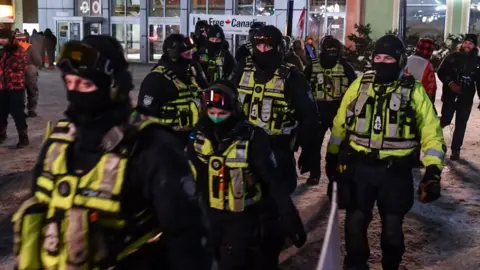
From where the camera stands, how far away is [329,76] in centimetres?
816

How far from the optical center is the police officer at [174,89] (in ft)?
18.9

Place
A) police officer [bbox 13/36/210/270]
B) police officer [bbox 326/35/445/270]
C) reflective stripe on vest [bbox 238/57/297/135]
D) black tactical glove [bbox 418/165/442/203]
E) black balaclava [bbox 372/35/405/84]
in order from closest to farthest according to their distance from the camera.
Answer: police officer [bbox 13/36/210/270]
black tactical glove [bbox 418/165/442/203]
police officer [bbox 326/35/445/270]
black balaclava [bbox 372/35/405/84]
reflective stripe on vest [bbox 238/57/297/135]

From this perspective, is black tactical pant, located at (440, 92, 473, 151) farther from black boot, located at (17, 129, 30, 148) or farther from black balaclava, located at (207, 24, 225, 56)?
black boot, located at (17, 129, 30, 148)

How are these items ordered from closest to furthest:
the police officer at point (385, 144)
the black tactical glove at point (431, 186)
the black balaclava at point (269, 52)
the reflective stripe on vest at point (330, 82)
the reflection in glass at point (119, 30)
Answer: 1. the black tactical glove at point (431, 186)
2. the police officer at point (385, 144)
3. the black balaclava at point (269, 52)
4. the reflective stripe on vest at point (330, 82)
5. the reflection in glass at point (119, 30)

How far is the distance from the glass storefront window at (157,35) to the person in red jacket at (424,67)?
22.9 m

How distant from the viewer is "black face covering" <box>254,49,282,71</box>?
5594 mm

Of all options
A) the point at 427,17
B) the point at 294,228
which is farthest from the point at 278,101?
the point at 427,17

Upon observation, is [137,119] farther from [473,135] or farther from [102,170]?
[473,135]

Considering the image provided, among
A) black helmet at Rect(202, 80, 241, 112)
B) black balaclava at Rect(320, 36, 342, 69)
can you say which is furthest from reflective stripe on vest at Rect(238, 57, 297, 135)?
black balaclava at Rect(320, 36, 342, 69)

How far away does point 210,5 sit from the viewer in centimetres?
2978

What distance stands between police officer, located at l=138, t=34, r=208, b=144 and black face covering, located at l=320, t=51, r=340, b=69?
8.07 ft

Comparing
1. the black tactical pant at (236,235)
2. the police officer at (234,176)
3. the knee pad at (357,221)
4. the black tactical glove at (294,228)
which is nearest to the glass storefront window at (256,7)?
the knee pad at (357,221)

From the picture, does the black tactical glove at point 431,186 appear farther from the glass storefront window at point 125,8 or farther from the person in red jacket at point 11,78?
the glass storefront window at point 125,8

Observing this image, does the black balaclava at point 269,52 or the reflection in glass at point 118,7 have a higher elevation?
the reflection in glass at point 118,7
